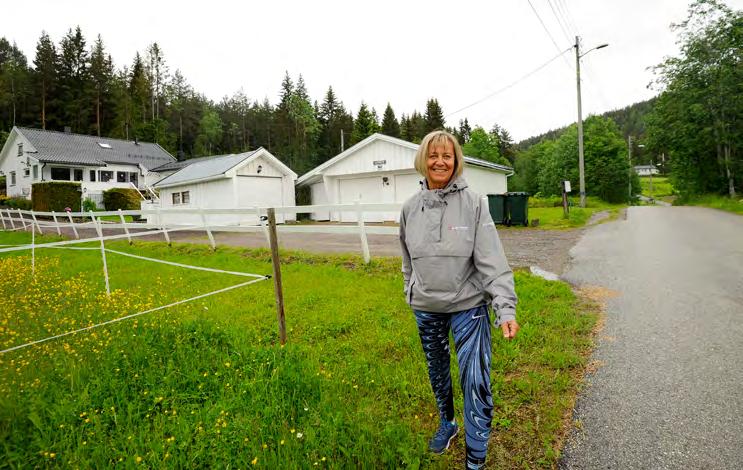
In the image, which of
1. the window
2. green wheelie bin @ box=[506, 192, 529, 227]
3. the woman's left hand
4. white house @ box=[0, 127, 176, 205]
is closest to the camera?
the woman's left hand

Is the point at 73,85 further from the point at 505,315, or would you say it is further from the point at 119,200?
the point at 505,315

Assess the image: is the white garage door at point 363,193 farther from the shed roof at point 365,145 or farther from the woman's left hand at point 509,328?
the woman's left hand at point 509,328

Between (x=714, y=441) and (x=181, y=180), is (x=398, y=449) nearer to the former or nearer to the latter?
(x=714, y=441)

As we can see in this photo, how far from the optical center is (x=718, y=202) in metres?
22.6

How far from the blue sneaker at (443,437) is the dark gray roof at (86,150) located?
38768 mm

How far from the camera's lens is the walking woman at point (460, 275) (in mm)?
2025

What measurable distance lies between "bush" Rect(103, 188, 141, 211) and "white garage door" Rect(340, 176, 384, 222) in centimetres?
1771

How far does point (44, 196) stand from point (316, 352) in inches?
1164

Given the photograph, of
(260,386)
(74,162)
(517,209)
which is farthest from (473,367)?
(74,162)

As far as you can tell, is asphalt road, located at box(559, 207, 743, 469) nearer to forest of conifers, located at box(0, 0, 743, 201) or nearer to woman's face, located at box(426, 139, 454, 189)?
woman's face, located at box(426, 139, 454, 189)

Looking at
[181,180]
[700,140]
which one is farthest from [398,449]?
[700,140]

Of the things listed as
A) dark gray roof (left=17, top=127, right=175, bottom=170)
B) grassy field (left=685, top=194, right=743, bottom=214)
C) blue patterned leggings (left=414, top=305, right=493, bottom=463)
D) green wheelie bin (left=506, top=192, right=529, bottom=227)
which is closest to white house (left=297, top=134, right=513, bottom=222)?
green wheelie bin (left=506, top=192, right=529, bottom=227)

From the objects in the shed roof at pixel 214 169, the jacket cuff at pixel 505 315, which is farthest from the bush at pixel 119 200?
the jacket cuff at pixel 505 315

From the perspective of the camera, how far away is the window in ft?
105
